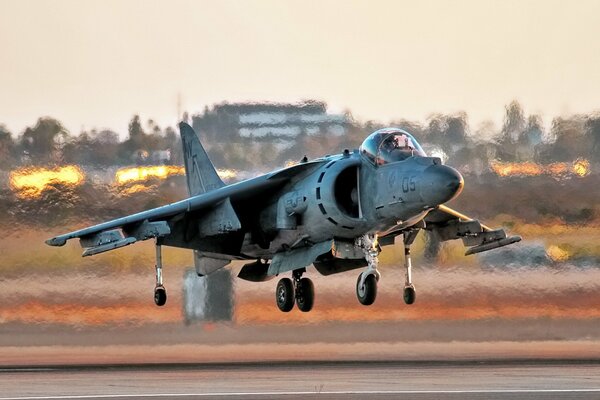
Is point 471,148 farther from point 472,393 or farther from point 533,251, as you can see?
point 472,393

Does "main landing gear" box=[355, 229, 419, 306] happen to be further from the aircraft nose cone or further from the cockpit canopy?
the aircraft nose cone

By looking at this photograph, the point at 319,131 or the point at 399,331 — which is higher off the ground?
the point at 319,131

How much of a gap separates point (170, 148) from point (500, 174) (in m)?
6.22

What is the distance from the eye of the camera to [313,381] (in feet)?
155

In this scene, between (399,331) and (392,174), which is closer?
(392,174)

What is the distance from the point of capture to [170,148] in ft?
166

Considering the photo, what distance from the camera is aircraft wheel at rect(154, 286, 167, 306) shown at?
4738cm

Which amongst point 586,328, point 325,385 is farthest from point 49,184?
point 586,328

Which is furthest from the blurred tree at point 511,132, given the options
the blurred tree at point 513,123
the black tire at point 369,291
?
the black tire at point 369,291

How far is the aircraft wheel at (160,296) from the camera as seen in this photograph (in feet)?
155

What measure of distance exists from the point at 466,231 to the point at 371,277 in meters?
3.51

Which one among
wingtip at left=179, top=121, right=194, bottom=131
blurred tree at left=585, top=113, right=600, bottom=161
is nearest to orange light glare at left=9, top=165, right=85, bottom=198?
wingtip at left=179, top=121, right=194, bottom=131

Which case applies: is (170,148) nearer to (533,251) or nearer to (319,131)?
(319,131)

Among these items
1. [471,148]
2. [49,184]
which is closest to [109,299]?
[49,184]
